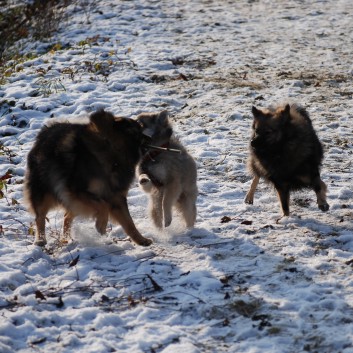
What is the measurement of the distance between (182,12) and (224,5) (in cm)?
150

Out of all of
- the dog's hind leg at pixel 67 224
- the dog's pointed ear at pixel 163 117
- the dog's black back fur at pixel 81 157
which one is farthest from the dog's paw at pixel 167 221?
the dog's pointed ear at pixel 163 117

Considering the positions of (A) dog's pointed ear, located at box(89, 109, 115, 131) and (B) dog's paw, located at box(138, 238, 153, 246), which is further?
(B) dog's paw, located at box(138, 238, 153, 246)

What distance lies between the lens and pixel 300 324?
419 cm

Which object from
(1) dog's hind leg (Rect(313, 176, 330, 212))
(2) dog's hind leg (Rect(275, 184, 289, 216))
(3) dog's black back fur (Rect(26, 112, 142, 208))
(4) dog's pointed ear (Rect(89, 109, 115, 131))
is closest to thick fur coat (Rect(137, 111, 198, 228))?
(3) dog's black back fur (Rect(26, 112, 142, 208))

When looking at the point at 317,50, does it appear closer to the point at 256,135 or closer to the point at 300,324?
the point at 256,135

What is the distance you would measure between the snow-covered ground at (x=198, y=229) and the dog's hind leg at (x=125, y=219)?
11 centimetres

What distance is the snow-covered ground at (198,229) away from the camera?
13.9 ft

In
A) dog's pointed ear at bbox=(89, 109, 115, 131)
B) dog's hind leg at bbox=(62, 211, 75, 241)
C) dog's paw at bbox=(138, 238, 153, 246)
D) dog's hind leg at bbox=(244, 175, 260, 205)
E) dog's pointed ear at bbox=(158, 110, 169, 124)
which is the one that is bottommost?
dog's hind leg at bbox=(244, 175, 260, 205)

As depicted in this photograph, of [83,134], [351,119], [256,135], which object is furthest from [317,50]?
[83,134]

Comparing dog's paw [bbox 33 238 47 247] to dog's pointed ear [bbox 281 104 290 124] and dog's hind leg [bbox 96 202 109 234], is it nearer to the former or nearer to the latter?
dog's hind leg [bbox 96 202 109 234]

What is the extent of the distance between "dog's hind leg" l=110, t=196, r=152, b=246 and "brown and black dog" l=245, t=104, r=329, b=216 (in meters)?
1.75

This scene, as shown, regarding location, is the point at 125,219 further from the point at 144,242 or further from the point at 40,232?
the point at 40,232

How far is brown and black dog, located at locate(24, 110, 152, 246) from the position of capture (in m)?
5.55

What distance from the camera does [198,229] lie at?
6340mm
